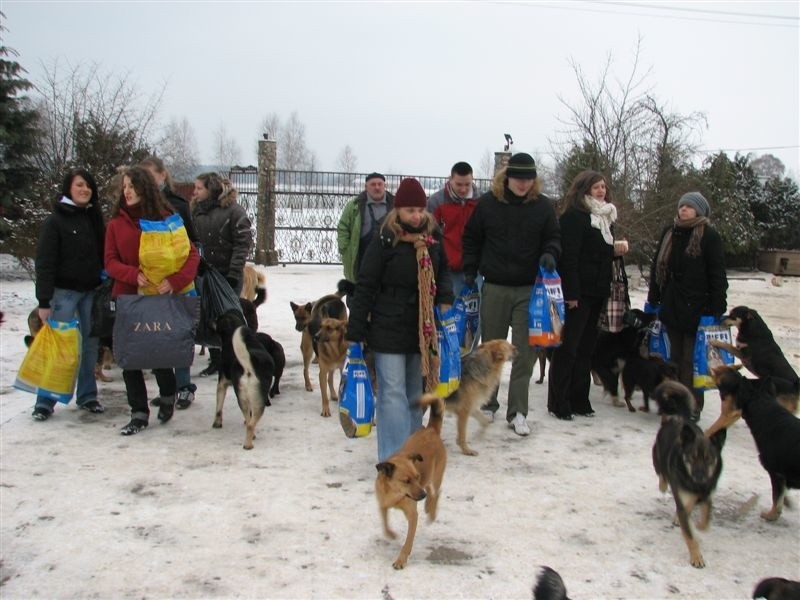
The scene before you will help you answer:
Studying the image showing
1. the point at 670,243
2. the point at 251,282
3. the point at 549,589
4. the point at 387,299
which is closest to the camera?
the point at 549,589

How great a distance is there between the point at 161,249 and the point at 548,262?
3023 mm

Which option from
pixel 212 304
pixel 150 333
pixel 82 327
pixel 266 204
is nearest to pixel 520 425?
pixel 212 304

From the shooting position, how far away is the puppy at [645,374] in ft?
18.9

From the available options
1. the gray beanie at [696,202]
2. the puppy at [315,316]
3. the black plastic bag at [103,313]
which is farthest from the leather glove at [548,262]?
the black plastic bag at [103,313]

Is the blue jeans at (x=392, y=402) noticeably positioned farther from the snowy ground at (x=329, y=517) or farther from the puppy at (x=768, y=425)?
the puppy at (x=768, y=425)

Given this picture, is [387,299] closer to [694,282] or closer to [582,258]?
[582,258]

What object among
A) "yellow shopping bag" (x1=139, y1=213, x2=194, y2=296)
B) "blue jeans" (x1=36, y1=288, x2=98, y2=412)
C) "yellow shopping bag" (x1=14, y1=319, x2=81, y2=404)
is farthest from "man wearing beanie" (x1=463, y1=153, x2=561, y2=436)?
"yellow shopping bag" (x1=14, y1=319, x2=81, y2=404)

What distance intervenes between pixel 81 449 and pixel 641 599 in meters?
3.94

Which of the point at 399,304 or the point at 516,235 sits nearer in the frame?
the point at 399,304

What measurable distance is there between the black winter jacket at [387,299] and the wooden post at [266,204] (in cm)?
1380

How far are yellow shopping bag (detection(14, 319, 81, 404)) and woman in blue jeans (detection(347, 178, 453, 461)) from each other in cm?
271

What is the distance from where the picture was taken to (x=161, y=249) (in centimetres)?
521

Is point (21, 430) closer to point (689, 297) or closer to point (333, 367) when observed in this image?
point (333, 367)

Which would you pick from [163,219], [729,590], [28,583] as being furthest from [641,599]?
[163,219]
